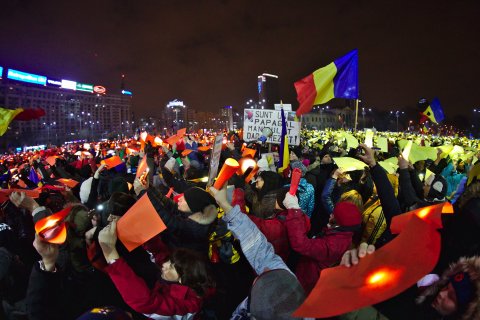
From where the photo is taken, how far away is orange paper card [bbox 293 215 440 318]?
4.72ft

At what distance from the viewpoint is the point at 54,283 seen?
8.64ft

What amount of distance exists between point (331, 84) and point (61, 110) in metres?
123

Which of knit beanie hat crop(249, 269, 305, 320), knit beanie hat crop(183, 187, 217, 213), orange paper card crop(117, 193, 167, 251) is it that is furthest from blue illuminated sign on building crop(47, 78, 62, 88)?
knit beanie hat crop(249, 269, 305, 320)

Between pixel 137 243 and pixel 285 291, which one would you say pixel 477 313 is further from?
pixel 137 243

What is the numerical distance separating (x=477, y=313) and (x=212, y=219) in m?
2.46

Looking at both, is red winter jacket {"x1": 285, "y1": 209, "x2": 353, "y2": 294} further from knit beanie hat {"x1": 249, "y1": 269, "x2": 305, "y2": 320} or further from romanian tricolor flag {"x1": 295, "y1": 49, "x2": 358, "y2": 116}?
romanian tricolor flag {"x1": 295, "y1": 49, "x2": 358, "y2": 116}

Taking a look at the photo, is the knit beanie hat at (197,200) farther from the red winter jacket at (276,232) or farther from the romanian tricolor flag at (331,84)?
the romanian tricolor flag at (331,84)

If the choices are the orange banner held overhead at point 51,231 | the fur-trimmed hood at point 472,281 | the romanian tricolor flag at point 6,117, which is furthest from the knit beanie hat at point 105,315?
the romanian tricolor flag at point 6,117

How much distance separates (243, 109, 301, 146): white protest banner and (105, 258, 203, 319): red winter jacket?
961 centimetres

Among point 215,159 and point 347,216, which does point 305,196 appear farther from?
point 347,216

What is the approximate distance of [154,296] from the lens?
102 inches

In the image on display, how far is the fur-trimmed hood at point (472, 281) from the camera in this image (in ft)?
5.88

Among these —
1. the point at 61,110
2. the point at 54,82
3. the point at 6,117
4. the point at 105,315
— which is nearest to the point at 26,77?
the point at 54,82

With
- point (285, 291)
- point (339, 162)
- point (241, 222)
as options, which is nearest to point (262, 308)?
point (285, 291)
